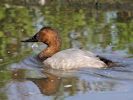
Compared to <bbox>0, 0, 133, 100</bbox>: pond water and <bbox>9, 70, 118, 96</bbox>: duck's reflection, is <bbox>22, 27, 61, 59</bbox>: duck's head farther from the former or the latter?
<bbox>9, 70, 118, 96</bbox>: duck's reflection

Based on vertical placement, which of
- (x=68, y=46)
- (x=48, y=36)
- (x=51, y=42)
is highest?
(x=48, y=36)

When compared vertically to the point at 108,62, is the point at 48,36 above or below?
above

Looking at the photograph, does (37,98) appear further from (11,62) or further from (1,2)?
(1,2)

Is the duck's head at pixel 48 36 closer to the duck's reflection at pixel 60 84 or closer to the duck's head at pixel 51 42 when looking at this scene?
the duck's head at pixel 51 42

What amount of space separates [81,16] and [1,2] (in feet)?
13.7

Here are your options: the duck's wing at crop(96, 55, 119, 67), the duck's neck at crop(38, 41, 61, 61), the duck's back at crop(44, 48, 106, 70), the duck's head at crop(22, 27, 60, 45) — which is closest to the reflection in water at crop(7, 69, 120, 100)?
the duck's back at crop(44, 48, 106, 70)

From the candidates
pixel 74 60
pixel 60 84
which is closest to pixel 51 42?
pixel 74 60

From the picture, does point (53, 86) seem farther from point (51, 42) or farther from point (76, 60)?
point (51, 42)

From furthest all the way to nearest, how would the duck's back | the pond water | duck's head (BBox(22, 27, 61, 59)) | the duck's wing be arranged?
duck's head (BBox(22, 27, 61, 59))
the duck's wing
the duck's back
the pond water

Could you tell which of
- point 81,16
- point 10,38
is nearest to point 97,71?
point 10,38

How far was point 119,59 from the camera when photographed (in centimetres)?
1077

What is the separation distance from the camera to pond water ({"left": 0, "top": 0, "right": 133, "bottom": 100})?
864 centimetres

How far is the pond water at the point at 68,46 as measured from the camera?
864 cm

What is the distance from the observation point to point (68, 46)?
12.3 m
